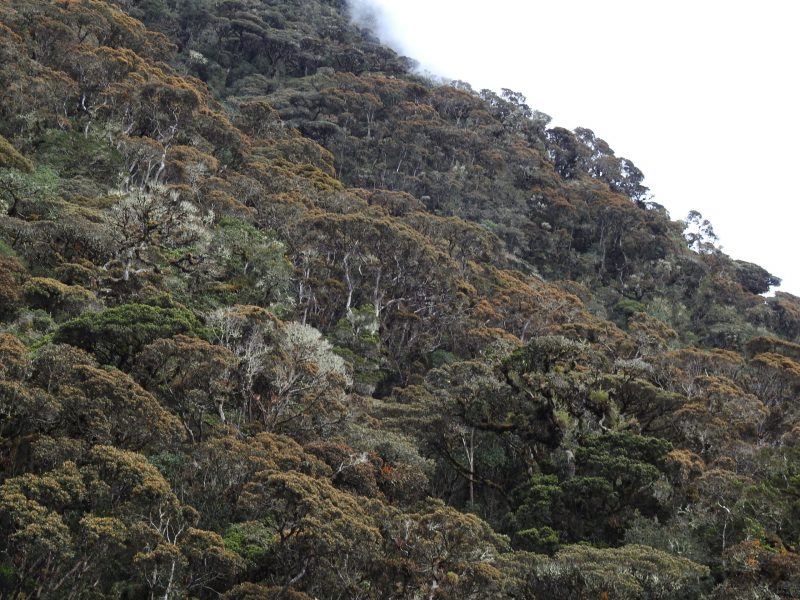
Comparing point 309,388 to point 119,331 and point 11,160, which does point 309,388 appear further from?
point 11,160

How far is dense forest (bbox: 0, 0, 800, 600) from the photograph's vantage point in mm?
15180

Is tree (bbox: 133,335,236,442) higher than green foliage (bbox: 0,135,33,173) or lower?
lower

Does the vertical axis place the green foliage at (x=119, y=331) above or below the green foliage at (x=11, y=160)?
below

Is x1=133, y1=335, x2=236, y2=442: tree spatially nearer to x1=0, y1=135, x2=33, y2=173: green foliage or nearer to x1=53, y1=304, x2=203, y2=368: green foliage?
x1=53, y1=304, x2=203, y2=368: green foliage

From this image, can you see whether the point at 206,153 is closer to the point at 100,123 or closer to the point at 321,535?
the point at 100,123

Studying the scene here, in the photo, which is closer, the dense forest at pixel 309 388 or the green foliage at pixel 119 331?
the dense forest at pixel 309 388

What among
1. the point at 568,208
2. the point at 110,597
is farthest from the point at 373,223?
the point at 568,208

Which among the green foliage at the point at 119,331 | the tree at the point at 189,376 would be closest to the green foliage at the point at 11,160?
the green foliage at the point at 119,331

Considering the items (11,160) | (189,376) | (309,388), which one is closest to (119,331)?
(189,376)

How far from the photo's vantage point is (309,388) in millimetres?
22656

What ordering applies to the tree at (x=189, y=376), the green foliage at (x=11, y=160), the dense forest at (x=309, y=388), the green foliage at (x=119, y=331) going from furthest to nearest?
the green foliage at (x=11, y=160), the green foliage at (x=119, y=331), the tree at (x=189, y=376), the dense forest at (x=309, y=388)

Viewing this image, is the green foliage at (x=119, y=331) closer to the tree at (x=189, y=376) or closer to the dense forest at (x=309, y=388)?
the dense forest at (x=309, y=388)

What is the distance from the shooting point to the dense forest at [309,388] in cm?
1518

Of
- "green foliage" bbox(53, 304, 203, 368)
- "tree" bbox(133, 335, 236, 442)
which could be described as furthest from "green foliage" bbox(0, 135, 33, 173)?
"tree" bbox(133, 335, 236, 442)
